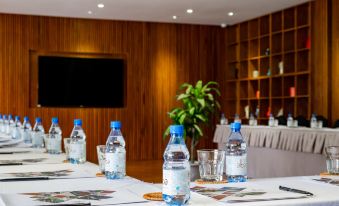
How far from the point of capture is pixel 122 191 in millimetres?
1877

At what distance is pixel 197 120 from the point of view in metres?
7.75

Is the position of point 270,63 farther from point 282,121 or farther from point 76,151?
point 76,151

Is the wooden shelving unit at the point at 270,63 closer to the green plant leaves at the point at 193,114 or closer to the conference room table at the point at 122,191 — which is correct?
the green plant leaves at the point at 193,114

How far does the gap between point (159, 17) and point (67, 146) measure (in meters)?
8.06

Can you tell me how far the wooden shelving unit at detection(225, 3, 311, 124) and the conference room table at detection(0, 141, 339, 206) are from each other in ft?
24.3

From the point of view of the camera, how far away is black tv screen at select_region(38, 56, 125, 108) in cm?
1070

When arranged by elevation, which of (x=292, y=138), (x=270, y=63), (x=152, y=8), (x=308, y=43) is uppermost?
(x=152, y=8)

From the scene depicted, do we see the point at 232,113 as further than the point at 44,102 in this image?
Yes

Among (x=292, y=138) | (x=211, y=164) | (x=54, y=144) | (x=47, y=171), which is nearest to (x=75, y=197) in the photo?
(x=211, y=164)

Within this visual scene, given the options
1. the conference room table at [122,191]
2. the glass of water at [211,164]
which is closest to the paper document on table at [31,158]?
the conference room table at [122,191]

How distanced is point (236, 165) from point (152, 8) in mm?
7972

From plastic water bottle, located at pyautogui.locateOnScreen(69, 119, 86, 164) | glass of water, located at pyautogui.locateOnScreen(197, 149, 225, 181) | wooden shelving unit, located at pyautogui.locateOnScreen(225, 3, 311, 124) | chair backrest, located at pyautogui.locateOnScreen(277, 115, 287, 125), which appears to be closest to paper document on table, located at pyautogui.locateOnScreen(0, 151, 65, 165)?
plastic water bottle, located at pyautogui.locateOnScreen(69, 119, 86, 164)

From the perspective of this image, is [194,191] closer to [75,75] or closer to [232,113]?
[75,75]

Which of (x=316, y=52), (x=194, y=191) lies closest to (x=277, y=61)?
(x=316, y=52)
